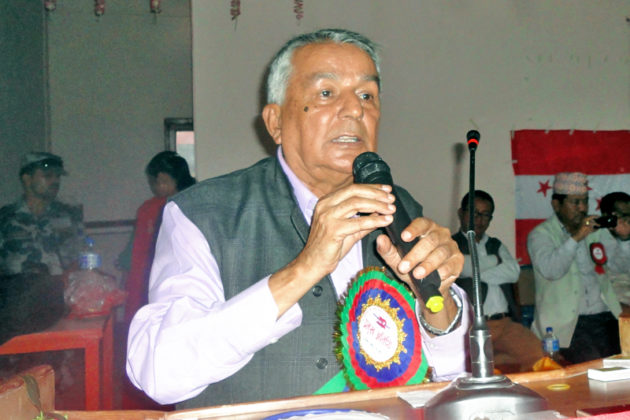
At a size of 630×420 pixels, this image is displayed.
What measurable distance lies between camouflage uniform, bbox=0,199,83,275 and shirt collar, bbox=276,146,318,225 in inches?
89.6

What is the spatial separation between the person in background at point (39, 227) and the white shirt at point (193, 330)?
7.69 ft

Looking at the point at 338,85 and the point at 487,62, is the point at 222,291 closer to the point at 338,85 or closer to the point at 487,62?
the point at 338,85

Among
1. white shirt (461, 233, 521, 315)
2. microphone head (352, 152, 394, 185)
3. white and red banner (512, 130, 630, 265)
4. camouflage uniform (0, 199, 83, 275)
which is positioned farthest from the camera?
white and red banner (512, 130, 630, 265)

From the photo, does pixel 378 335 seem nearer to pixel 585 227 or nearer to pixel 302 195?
pixel 302 195

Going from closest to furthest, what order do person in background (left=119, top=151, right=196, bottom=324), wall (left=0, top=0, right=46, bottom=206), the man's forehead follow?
1. person in background (left=119, top=151, right=196, bottom=324)
2. the man's forehead
3. wall (left=0, top=0, right=46, bottom=206)

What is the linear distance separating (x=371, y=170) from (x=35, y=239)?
3031 mm

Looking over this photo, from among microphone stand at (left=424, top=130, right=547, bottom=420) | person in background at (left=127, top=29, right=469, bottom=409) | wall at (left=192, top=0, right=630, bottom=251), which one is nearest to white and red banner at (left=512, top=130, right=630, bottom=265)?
wall at (left=192, top=0, right=630, bottom=251)


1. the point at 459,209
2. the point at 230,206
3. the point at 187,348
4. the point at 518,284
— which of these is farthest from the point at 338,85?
the point at 518,284

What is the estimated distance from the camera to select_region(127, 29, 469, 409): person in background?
3.92 feet

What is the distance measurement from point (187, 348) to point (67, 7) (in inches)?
256

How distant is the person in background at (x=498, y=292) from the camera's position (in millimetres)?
3907

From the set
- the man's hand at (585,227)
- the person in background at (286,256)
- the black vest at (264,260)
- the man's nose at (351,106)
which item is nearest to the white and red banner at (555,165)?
the man's hand at (585,227)

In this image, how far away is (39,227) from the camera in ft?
12.2

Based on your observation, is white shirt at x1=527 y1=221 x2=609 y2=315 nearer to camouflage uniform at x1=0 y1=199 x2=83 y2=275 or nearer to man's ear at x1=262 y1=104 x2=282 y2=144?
man's ear at x1=262 y1=104 x2=282 y2=144
